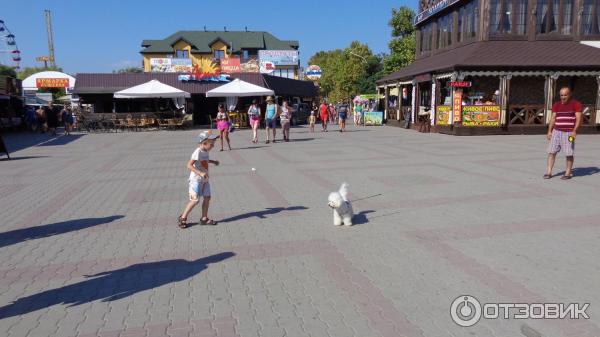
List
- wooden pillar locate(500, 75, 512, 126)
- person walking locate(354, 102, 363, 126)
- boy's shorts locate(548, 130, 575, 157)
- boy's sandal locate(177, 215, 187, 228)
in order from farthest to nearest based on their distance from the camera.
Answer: person walking locate(354, 102, 363, 126) < wooden pillar locate(500, 75, 512, 126) < boy's shorts locate(548, 130, 575, 157) < boy's sandal locate(177, 215, 187, 228)

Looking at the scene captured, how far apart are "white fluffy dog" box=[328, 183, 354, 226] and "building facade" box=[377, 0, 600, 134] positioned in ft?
49.9

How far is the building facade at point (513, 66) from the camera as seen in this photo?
19.2 meters

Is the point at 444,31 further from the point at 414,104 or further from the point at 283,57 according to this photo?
the point at 283,57

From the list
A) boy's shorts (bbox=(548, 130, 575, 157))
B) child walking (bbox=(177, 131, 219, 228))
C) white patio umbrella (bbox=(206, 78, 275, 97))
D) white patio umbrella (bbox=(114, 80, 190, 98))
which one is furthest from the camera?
white patio umbrella (bbox=(206, 78, 275, 97))

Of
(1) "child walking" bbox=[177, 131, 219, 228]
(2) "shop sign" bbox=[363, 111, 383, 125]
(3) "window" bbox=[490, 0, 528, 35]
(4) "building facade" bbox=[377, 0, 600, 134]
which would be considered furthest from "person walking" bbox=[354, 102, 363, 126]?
(1) "child walking" bbox=[177, 131, 219, 228]

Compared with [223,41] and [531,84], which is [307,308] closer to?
[531,84]

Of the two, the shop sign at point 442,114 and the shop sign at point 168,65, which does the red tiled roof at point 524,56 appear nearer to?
the shop sign at point 442,114

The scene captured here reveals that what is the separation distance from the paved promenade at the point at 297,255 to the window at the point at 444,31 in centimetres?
1712

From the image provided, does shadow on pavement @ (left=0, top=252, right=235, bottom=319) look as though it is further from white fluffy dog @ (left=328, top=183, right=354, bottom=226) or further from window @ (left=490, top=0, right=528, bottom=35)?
window @ (left=490, top=0, right=528, bottom=35)

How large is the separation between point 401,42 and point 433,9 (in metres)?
14.7

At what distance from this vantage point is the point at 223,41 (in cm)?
6316

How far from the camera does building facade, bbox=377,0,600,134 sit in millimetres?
19234

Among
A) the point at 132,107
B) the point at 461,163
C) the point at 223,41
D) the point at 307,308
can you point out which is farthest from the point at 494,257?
the point at 223,41

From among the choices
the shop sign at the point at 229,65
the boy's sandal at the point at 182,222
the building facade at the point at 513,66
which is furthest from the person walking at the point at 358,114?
the boy's sandal at the point at 182,222
